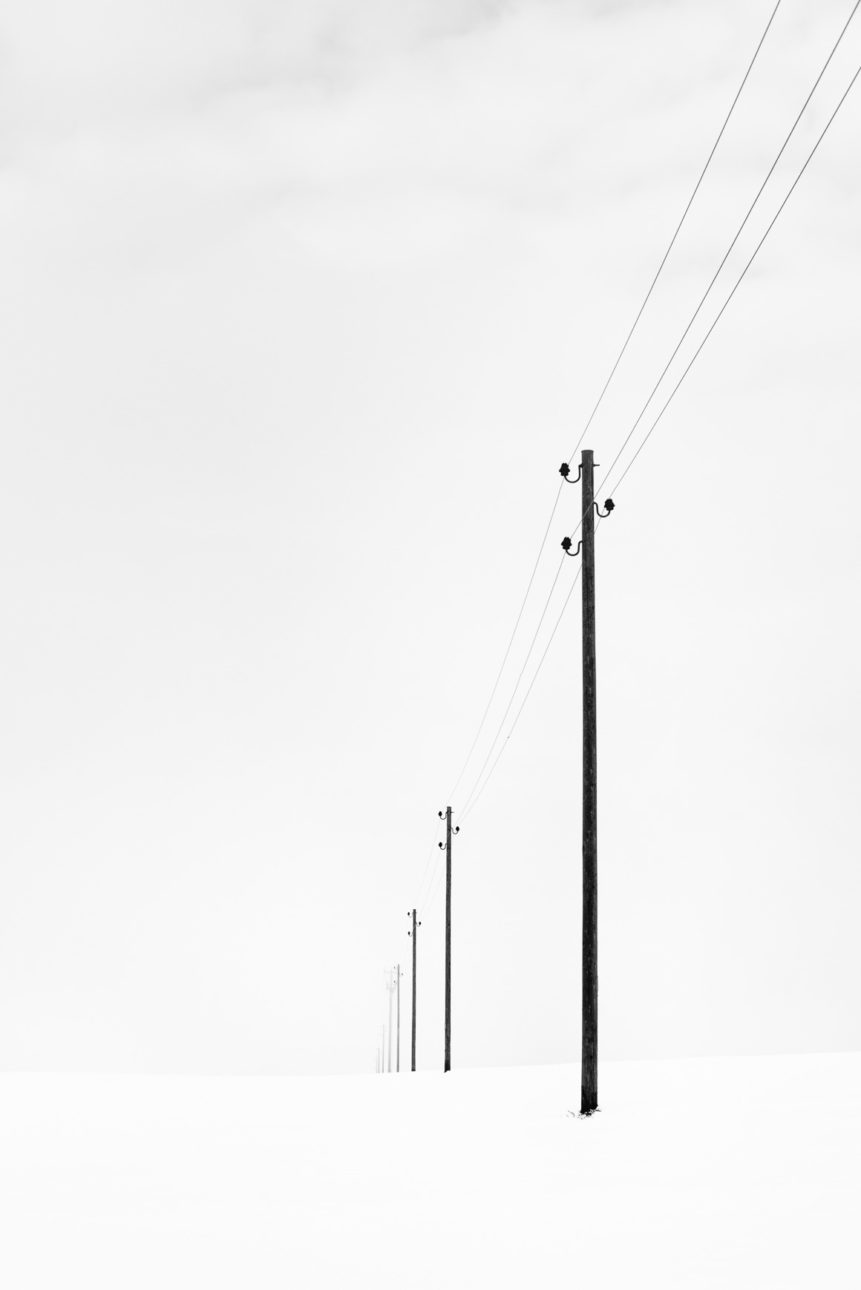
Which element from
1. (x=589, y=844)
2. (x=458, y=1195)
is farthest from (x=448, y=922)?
(x=458, y=1195)

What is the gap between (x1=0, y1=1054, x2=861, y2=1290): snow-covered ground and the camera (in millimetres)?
Result: 7270

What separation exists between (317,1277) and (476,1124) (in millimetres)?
9602

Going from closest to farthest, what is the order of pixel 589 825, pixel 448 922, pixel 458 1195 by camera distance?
pixel 458 1195 < pixel 589 825 < pixel 448 922

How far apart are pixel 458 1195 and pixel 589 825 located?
318 inches

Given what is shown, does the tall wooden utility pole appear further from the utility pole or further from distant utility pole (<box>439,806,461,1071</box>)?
distant utility pole (<box>439,806,461,1071</box>)

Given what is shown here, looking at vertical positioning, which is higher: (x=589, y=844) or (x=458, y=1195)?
(x=589, y=844)

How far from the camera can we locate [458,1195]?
10133 millimetres

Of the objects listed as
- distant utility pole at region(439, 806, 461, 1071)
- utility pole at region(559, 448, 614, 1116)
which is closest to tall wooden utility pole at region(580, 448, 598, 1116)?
utility pole at region(559, 448, 614, 1116)

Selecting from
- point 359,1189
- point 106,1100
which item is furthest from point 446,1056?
point 359,1189

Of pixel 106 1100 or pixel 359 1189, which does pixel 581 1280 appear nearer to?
pixel 359 1189

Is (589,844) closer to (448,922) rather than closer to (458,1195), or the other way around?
(458,1195)

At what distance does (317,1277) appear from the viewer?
23.6ft

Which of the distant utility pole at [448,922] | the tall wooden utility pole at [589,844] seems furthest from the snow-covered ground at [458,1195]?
the distant utility pole at [448,922]

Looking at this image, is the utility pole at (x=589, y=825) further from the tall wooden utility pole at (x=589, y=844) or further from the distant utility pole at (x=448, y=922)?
the distant utility pole at (x=448, y=922)
